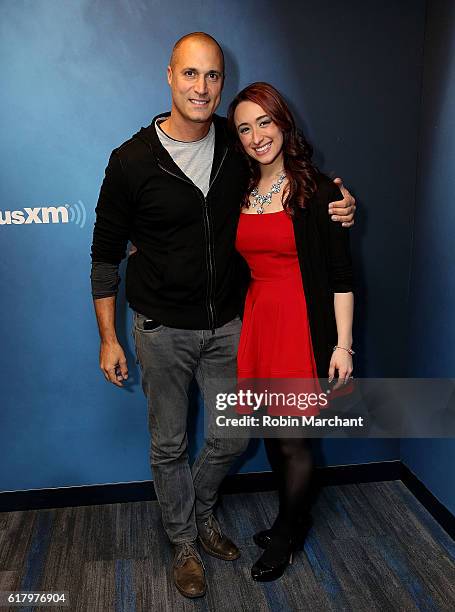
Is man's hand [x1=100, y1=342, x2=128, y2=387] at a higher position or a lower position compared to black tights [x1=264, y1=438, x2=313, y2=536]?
higher

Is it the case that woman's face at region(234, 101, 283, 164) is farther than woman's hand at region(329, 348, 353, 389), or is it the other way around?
woman's hand at region(329, 348, 353, 389)

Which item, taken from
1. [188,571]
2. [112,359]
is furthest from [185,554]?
[112,359]

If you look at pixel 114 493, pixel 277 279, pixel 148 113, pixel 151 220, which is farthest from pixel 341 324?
pixel 114 493

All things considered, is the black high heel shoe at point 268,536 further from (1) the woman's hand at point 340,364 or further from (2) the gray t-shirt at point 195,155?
(2) the gray t-shirt at point 195,155

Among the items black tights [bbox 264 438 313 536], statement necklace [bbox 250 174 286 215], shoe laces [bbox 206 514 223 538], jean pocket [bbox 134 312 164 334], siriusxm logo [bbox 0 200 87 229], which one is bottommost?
shoe laces [bbox 206 514 223 538]

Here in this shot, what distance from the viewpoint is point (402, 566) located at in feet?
7.60

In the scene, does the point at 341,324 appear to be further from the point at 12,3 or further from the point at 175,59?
the point at 12,3

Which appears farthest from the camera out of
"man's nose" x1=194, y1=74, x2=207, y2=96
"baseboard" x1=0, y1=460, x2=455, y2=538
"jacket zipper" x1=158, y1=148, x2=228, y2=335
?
"baseboard" x1=0, y1=460, x2=455, y2=538

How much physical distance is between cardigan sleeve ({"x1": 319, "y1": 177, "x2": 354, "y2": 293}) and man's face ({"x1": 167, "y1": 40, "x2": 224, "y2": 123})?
17.5 inches

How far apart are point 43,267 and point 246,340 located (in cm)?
87

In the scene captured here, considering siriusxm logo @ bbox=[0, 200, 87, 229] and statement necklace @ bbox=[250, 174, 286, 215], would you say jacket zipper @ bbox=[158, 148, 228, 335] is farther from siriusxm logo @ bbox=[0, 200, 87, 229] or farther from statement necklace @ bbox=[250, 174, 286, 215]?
siriusxm logo @ bbox=[0, 200, 87, 229]

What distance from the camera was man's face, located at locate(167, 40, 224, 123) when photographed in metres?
1.95

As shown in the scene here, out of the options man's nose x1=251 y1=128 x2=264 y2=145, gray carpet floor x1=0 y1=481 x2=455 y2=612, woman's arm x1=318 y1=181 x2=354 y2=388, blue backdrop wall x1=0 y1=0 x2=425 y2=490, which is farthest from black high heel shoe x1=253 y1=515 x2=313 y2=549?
man's nose x1=251 y1=128 x2=264 y2=145

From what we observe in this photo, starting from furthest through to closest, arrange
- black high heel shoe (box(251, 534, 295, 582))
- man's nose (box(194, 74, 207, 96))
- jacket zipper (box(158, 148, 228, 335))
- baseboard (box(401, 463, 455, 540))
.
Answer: baseboard (box(401, 463, 455, 540)), black high heel shoe (box(251, 534, 295, 582)), jacket zipper (box(158, 148, 228, 335)), man's nose (box(194, 74, 207, 96))
